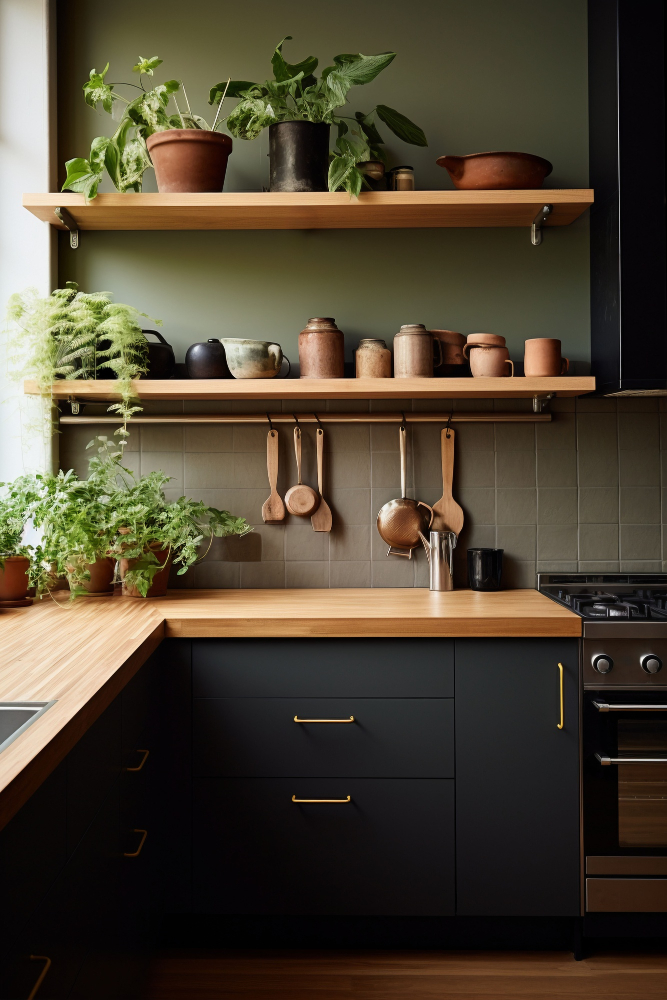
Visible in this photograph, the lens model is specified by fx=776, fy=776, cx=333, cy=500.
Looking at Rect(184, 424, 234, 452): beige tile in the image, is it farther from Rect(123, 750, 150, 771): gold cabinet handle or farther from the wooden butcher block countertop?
Rect(123, 750, 150, 771): gold cabinet handle

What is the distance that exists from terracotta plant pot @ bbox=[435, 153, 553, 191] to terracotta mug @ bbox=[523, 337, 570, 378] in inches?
18.5

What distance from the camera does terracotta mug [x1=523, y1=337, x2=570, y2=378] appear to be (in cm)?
231

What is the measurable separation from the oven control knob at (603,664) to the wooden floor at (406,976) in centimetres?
77

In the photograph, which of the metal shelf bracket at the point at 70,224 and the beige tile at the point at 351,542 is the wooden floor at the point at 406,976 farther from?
the metal shelf bracket at the point at 70,224

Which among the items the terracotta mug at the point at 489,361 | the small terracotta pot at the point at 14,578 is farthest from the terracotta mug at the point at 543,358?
the small terracotta pot at the point at 14,578

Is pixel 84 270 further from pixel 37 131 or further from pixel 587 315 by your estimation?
pixel 587 315

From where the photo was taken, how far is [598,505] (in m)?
2.57

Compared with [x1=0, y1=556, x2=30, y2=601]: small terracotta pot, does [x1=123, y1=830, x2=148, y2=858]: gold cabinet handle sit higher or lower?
lower

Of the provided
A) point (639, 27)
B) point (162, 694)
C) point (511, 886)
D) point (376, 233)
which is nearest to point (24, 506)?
point (162, 694)

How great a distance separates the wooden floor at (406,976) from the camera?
189cm

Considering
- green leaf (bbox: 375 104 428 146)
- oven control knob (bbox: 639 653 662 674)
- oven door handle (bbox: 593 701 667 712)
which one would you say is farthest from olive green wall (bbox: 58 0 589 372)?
oven door handle (bbox: 593 701 667 712)

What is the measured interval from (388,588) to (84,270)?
1.46 meters

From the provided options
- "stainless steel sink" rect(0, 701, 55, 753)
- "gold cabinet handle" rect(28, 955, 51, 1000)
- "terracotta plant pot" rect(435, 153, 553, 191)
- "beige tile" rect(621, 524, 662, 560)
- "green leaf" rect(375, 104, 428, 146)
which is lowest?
"gold cabinet handle" rect(28, 955, 51, 1000)

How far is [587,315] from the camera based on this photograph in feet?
8.40
